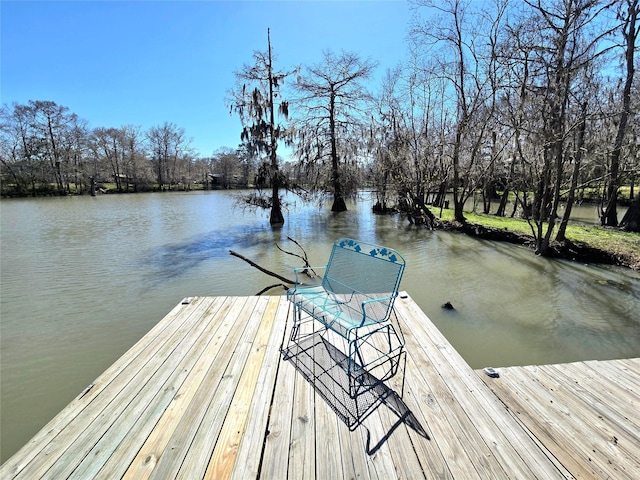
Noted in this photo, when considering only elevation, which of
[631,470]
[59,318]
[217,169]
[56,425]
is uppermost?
[217,169]

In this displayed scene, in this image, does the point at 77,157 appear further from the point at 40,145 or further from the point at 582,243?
the point at 582,243

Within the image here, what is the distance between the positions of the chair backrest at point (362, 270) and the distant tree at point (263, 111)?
34.6 feet

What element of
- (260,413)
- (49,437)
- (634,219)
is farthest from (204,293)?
(634,219)

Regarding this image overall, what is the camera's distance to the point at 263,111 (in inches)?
514

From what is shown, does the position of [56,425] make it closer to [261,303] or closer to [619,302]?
[261,303]

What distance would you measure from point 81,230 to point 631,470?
15.4 m

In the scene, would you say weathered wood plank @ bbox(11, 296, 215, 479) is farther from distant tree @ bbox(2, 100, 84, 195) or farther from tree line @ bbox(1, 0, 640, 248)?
distant tree @ bbox(2, 100, 84, 195)

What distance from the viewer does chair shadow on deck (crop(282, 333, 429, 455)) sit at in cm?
185

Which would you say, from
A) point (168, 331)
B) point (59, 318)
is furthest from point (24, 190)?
point (168, 331)

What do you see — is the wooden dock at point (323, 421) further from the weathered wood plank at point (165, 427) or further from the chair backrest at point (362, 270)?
the chair backrest at point (362, 270)

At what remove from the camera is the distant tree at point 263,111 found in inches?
503

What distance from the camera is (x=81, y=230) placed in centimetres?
1197

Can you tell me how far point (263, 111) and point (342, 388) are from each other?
1304 cm

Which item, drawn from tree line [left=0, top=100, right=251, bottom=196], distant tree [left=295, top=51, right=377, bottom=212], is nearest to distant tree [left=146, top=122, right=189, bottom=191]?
tree line [left=0, top=100, right=251, bottom=196]
